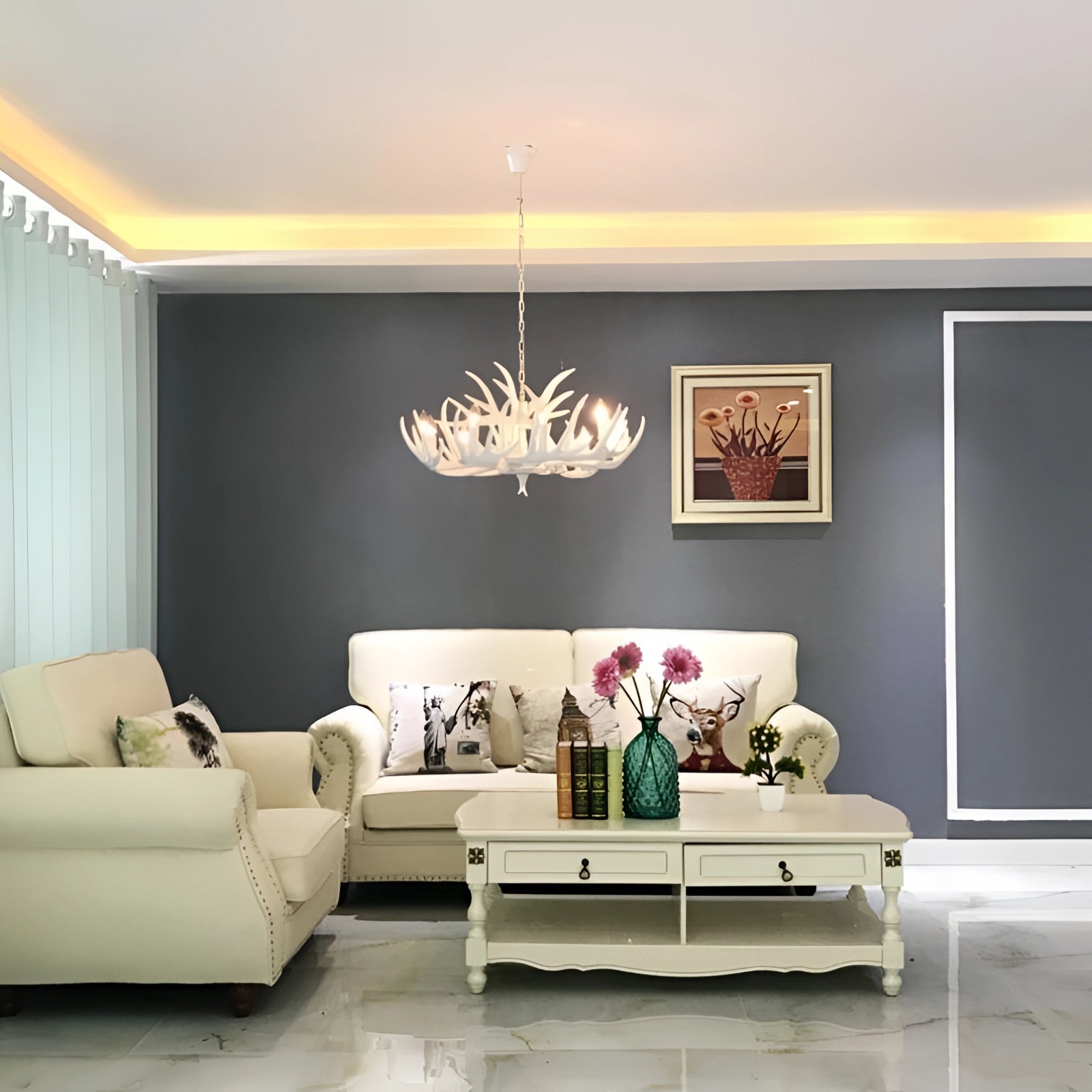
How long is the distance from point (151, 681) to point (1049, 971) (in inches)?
122

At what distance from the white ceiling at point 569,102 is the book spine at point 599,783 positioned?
6.67 feet

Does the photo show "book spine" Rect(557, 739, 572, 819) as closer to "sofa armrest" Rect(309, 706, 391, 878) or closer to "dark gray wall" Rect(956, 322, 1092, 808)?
"sofa armrest" Rect(309, 706, 391, 878)

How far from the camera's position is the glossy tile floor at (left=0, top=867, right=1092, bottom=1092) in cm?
291

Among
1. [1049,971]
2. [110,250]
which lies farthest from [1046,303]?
[110,250]

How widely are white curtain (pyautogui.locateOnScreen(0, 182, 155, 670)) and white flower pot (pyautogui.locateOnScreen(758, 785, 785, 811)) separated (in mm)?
2512

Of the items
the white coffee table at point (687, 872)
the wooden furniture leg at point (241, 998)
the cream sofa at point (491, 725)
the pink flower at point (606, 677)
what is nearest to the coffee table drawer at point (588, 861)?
the white coffee table at point (687, 872)

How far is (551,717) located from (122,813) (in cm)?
198

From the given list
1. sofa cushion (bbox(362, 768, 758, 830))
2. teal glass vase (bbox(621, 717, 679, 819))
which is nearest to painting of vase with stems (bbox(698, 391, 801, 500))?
sofa cushion (bbox(362, 768, 758, 830))

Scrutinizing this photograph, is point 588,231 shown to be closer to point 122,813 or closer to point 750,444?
point 750,444

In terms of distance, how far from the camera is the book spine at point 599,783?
362cm

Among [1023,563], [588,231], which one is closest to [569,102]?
[588,231]

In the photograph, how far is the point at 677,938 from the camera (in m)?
3.52

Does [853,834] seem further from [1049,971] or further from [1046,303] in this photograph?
[1046,303]

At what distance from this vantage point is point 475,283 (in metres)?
5.31
